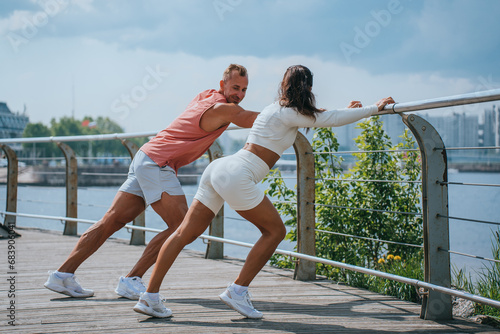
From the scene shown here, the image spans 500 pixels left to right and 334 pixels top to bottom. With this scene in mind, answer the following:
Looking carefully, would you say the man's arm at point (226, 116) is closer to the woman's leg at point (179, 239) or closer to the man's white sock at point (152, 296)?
the woman's leg at point (179, 239)

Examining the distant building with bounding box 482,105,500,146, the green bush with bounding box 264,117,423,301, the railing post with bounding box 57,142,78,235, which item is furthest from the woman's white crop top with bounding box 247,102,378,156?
the distant building with bounding box 482,105,500,146

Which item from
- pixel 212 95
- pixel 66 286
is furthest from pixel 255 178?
pixel 66 286

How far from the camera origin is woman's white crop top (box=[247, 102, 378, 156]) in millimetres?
3008

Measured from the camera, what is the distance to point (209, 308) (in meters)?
3.48

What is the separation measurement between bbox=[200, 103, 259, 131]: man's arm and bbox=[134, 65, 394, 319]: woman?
0.13 meters

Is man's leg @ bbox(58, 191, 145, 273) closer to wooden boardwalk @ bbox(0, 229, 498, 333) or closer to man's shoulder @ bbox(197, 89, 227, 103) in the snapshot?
wooden boardwalk @ bbox(0, 229, 498, 333)

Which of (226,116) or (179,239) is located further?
(226,116)

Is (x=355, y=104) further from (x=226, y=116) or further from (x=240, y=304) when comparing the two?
(x=240, y=304)

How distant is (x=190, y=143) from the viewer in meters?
3.50

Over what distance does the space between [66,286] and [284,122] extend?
1.79 meters

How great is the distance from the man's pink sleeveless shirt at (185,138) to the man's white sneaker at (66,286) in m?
0.96

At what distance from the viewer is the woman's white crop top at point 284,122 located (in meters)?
3.01

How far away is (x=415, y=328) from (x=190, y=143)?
1647mm

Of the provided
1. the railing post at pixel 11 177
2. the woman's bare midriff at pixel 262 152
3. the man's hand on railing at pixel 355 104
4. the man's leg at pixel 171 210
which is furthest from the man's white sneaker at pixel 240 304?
the railing post at pixel 11 177
